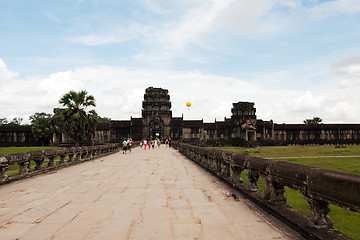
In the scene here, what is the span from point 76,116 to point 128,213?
112 feet

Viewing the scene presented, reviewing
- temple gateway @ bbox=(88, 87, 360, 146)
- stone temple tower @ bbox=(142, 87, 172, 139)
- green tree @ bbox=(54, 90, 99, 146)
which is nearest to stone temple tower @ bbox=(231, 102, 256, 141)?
temple gateway @ bbox=(88, 87, 360, 146)

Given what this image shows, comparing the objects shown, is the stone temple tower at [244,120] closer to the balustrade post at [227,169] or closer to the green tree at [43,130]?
the green tree at [43,130]

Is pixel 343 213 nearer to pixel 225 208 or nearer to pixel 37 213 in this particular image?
A: pixel 225 208

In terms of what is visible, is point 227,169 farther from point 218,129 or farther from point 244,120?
point 218,129

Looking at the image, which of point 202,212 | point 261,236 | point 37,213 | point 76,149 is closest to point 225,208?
point 202,212

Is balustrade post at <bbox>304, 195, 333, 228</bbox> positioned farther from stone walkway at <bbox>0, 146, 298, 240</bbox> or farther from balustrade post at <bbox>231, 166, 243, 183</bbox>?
balustrade post at <bbox>231, 166, 243, 183</bbox>

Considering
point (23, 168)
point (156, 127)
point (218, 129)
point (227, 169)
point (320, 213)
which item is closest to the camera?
point (320, 213)

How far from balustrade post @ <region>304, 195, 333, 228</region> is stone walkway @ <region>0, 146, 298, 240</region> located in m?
0.47

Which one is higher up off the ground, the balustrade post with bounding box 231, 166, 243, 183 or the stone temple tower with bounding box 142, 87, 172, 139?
the stone temple tower with bounding box 142, 87, 172, 139

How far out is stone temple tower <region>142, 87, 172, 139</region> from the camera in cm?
6838

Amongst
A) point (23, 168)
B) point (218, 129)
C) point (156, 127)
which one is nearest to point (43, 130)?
point (156, 127)

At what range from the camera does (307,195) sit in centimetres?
392

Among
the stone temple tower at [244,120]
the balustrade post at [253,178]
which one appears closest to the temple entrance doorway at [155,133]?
the stone temple tower at [244,120]

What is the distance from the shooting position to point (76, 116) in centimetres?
3681
